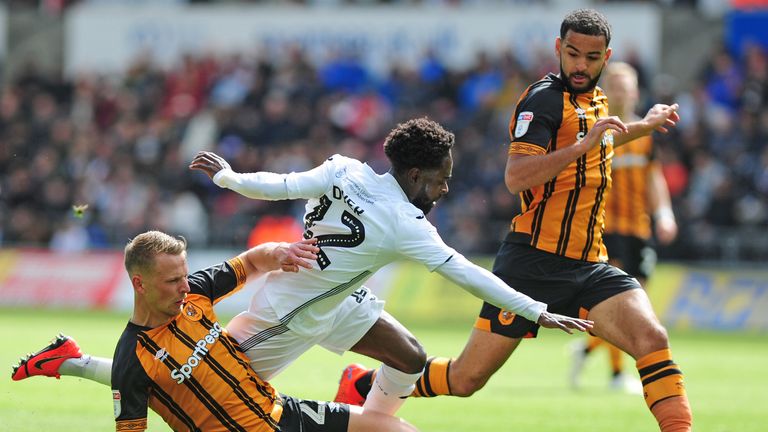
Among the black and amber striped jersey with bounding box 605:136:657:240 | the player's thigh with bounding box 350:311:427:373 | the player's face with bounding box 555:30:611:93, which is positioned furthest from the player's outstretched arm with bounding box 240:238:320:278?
the black and amber striped jersey with bounding box 605:136:657:240

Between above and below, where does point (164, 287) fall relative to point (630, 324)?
above

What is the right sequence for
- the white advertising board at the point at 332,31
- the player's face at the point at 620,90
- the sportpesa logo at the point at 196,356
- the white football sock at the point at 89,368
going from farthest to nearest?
the white advertising board at the point at 332,31, the player's face at the point at 620,90, the white football sock at the point at 89,368, the sportpesa logo at the point at 196,356

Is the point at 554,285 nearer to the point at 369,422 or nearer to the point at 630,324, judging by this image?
the point at 630,324

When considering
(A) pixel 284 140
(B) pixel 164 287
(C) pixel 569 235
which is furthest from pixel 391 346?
(A) pixel 284 140

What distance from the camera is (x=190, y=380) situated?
244 inches

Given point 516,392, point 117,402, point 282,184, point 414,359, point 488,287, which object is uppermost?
point 282,184

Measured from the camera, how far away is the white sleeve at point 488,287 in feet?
20.9

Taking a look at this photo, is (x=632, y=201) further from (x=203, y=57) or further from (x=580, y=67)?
(x=203, y=57)

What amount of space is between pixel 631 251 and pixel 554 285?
176 inches

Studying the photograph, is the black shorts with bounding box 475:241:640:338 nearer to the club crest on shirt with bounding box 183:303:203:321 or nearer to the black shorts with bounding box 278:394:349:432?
the black shorts with bounding box 278:394:349:432

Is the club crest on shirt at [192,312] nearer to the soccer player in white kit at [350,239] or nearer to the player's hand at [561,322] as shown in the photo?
the soccer player in white kit at [350,239]

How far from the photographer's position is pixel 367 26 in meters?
24.3

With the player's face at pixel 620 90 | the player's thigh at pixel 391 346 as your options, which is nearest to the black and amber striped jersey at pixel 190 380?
the player's thigh at pixel 391 346

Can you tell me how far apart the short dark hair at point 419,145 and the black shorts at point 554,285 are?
1.22m
